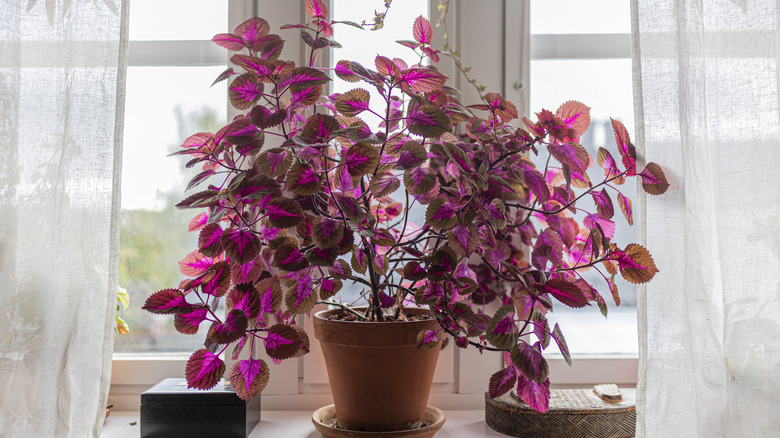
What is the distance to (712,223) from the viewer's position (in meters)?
0.96

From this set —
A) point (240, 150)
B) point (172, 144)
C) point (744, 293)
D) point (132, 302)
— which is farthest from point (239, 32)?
point (744, 293)

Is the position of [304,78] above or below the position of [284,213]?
above

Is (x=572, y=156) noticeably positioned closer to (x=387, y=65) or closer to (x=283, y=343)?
(x=387, y=65)

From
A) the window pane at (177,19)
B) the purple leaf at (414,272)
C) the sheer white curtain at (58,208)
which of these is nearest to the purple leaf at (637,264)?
the purple leaf at (414,272)

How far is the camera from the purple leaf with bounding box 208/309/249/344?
0.82m

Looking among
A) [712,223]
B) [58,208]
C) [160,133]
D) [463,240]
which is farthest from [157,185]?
[712,223]

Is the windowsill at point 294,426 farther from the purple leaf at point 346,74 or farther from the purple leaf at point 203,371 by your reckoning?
the purple leaf at point 346,74

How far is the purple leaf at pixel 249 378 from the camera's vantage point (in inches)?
33.0

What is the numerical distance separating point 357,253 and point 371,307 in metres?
0.17

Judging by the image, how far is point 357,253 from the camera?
3.07 feet

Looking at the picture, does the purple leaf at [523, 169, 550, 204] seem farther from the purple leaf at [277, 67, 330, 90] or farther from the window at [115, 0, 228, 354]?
the window at [115, 0, 228, 354]

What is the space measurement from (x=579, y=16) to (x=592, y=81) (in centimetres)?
16

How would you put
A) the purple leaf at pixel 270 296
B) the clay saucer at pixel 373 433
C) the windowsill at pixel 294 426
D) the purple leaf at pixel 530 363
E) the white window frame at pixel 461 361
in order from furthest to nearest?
1. the white window frame at pixel 461 361
2. the windowsill at pixel 294 426
3. the clay saucer at pixel 373 433
4. the purple leaf at pixel 270 296
5. the purple leaf at pixel 530 363

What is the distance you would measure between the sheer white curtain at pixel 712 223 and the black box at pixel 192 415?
74 centimetres
